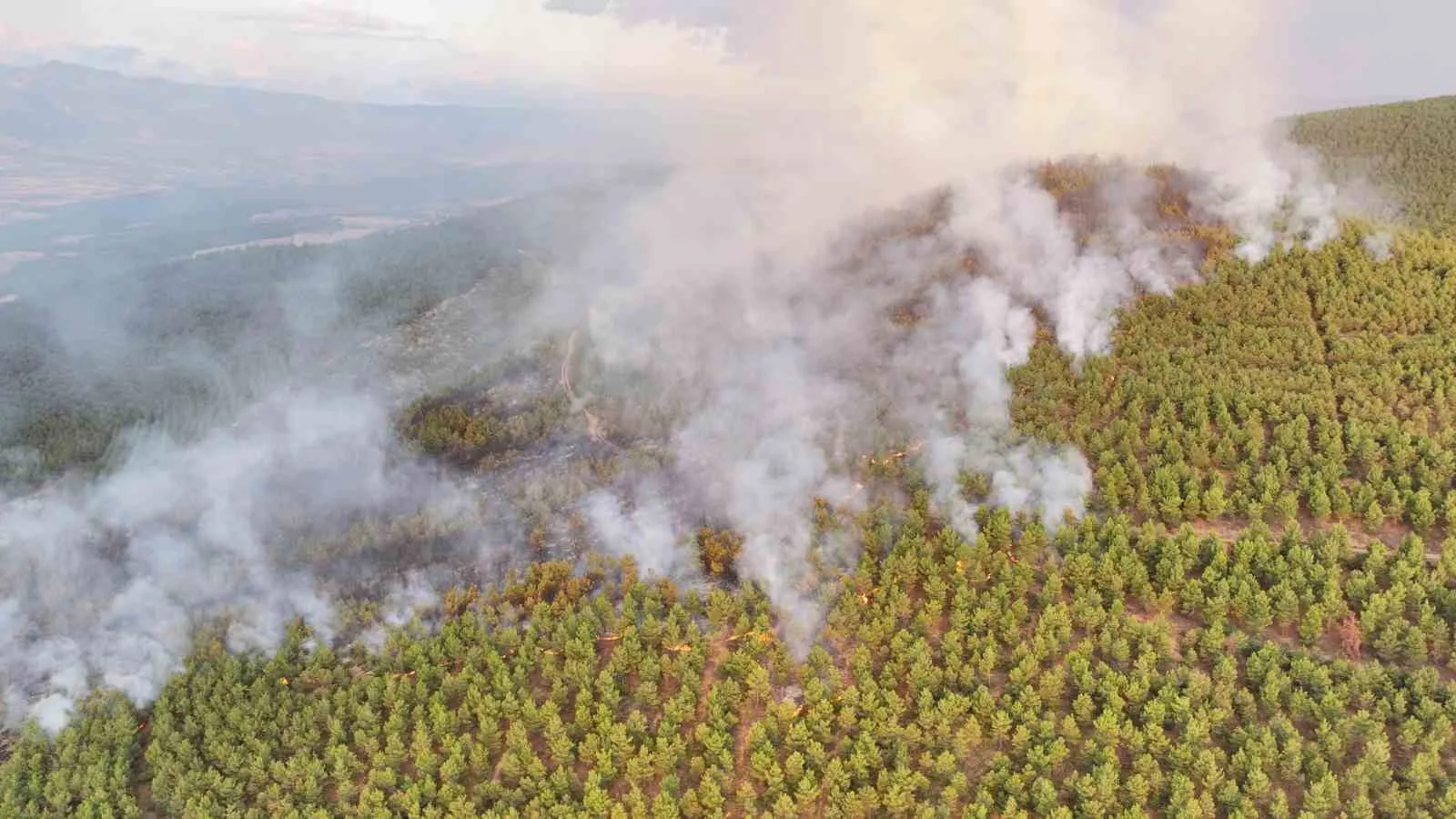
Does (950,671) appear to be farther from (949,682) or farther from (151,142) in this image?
(151,142)

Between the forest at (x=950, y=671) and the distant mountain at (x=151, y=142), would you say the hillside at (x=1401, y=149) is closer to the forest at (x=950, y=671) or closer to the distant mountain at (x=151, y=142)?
the forest at (x=950, y=671)

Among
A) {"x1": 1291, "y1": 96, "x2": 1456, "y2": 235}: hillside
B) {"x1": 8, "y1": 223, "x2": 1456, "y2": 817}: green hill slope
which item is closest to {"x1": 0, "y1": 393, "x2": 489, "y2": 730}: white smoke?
{"x1": 8, "y1": 223, "x2": 1456, "y2": 817}: green hill slope

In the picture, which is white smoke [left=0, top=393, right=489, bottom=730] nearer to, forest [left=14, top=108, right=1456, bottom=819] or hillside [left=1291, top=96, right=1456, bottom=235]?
forest [left=14, top=108, right=1456, bottom=819]

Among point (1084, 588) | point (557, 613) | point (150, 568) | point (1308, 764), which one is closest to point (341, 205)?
point (150, 568)

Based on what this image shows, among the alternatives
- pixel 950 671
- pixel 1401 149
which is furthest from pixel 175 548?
pixel 1401 149

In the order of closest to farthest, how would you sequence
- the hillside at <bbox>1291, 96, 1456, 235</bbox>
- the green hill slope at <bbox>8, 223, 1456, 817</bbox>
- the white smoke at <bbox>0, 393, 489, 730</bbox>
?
1. the green hill slope at <bbox>8, 223, 1456, 817</bbox>
2. the white smoke at <bbox>0, 393, 489, 730</bbox>
3. the hillside at <bbox>1291, 96, 1456, 235</bbox>

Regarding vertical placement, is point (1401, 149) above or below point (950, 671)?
above
